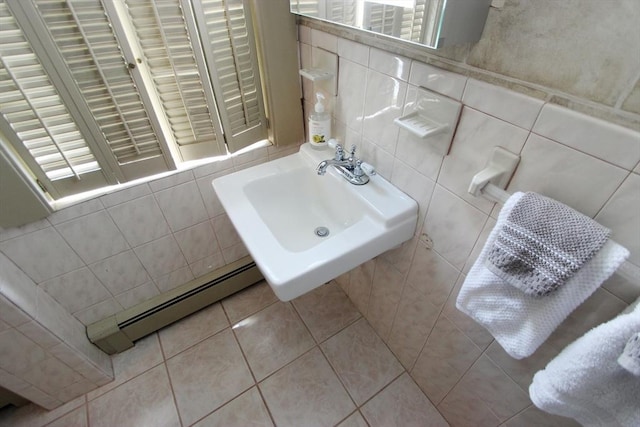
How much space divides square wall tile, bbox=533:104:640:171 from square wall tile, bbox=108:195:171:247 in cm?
121

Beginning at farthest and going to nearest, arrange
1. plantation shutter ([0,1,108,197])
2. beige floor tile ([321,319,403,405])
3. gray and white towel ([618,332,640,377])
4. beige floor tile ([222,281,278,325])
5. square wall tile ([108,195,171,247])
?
1. beige floor tile ([222,281,278,325])
2. beige floor tile ([321,319,403,405])
3. square wall tile ([108,195,171,247])
4. plantation shutter ([0,1,108,197])
5. gray and white towel ([618,332,640,377])

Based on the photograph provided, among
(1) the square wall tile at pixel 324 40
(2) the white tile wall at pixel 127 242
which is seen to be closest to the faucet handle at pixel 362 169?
(1) the square wall tile at pixel 324 40

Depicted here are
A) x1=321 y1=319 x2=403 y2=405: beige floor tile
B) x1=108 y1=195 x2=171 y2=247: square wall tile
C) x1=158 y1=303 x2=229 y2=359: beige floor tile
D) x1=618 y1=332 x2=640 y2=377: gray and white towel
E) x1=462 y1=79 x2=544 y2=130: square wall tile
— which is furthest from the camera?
x1=158 y1=303 x2=229 y2=359: beige floor tile

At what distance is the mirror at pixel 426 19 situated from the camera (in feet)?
1.72

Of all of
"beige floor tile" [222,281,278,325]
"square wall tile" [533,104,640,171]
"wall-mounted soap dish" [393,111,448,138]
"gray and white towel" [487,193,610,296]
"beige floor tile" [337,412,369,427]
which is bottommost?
"beige floor tile" [337,412,369,427]

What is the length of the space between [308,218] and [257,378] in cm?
77

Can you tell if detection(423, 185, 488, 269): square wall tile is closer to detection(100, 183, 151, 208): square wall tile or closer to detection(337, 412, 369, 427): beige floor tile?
detection(337, 412, 369, 427): beige floor tile

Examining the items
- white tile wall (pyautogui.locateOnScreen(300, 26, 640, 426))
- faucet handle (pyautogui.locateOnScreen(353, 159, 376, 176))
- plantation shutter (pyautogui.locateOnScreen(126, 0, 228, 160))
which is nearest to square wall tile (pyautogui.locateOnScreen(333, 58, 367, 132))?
white tile wall (pyautogui.locateOnScreen(300, 26, 640, 426))

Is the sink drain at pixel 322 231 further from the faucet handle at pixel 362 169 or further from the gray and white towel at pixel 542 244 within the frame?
the gray and white towel at pixel 542 244

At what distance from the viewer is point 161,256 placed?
4.30 feet

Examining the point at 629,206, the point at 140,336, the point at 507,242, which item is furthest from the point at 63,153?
the point at 629,206

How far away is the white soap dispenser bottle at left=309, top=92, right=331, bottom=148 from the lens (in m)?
1.04

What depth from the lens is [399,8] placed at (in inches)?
23.8

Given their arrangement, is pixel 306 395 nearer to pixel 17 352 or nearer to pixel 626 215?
pixel 17 352
